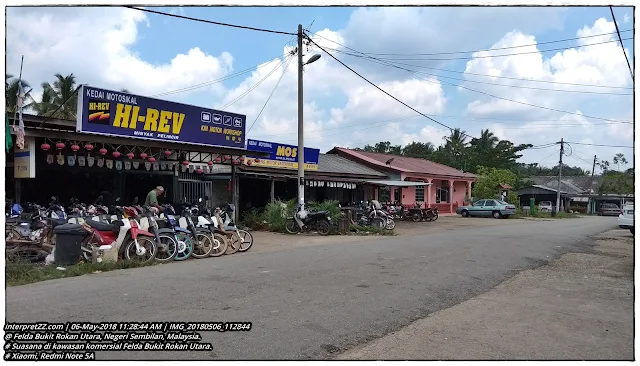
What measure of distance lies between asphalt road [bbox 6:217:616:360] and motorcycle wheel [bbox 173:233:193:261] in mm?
519

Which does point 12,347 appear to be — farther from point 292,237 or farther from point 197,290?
point 292,237

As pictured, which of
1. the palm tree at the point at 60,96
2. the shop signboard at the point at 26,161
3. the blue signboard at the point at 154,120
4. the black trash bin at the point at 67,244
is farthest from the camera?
the palm tree at the point at 60,96

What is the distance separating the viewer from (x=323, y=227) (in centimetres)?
1717

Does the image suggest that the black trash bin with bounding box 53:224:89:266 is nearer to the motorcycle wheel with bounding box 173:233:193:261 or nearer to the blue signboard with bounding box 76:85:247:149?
the motorcycle wheel with bounding box 173:233:193:261

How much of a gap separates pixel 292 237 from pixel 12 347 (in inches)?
462

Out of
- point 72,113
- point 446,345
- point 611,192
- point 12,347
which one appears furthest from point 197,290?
point 611,192

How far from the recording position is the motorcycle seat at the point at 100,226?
31.4 ft

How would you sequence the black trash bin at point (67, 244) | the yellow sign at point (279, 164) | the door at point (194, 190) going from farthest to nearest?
the yellow sign at point (279, 164), the door at point (194, 190), the black trash bin at point (67, 244)

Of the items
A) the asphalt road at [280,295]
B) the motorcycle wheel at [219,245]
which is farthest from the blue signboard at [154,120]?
the asphalt road at [280,295]

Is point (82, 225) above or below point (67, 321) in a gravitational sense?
above

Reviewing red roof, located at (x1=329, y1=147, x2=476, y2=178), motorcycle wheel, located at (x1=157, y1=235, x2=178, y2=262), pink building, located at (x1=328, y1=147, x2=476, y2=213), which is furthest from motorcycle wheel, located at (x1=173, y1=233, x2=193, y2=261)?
red roof, located at (x1=329, y1=147, x2=476, y2=178)

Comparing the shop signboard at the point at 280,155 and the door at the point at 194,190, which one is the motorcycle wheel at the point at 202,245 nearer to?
the door at the point at 194,190

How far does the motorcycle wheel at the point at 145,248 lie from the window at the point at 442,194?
1168 inches

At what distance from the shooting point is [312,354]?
463 cm
